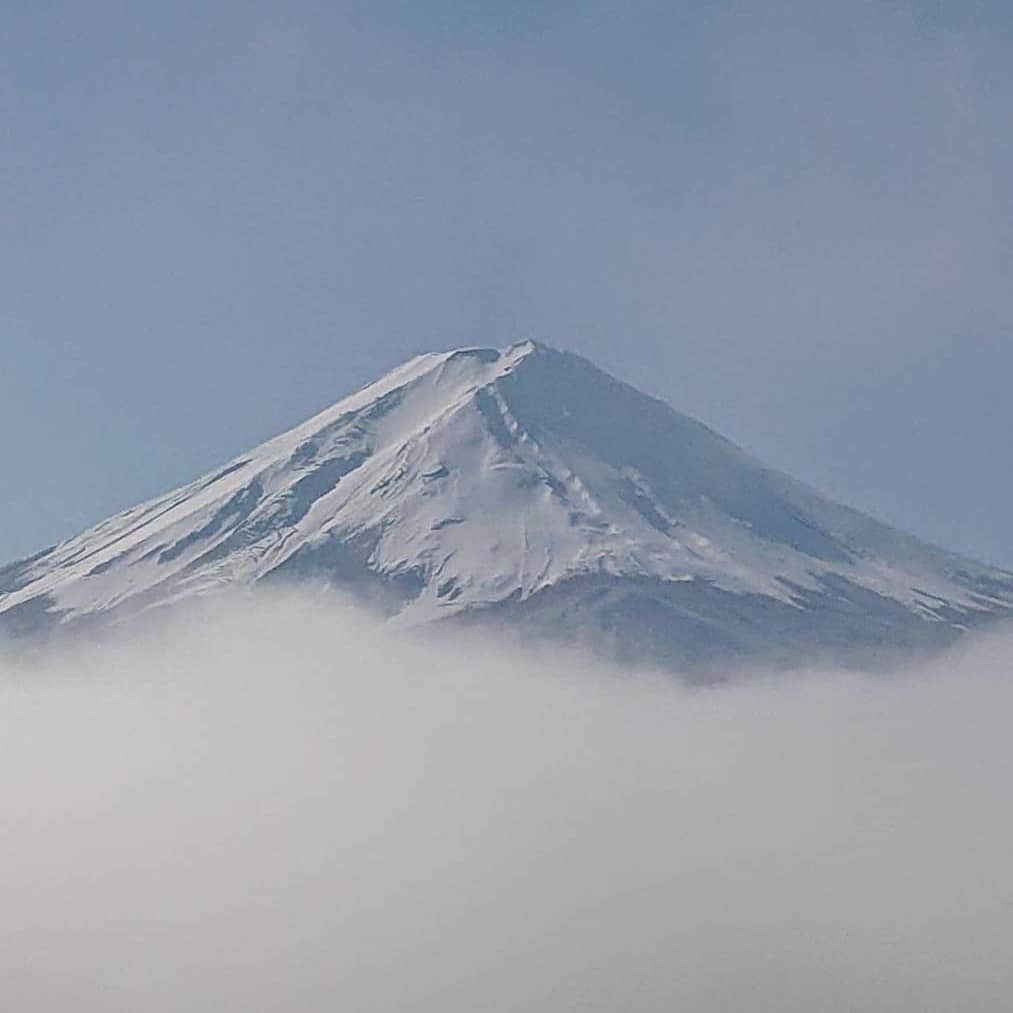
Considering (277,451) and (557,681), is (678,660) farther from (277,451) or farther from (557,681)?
(277,451)

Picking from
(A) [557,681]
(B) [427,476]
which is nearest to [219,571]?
(B) [427,476]

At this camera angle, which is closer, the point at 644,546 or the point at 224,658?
the point at 644,546

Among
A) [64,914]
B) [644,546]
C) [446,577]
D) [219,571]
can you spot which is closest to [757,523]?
[644,546]

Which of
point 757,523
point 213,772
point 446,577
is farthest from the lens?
point 213,772

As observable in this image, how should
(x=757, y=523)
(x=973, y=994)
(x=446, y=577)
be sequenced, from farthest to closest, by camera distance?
(x=757, y=523) → (x=446, y=577) → (x=973, y=994)

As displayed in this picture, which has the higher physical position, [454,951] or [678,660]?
[678,660]

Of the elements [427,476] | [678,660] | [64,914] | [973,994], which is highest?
[427,476]
